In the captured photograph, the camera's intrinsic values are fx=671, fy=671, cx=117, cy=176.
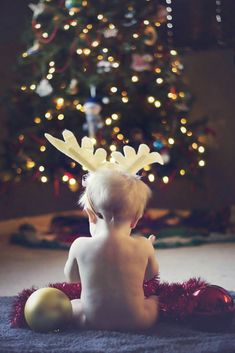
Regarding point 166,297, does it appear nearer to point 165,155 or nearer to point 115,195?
point 115,195

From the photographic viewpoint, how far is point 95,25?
3877 mm

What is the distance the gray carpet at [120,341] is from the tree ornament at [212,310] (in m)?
0.04

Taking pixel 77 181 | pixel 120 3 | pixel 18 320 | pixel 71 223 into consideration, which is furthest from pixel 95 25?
pixel 18 320

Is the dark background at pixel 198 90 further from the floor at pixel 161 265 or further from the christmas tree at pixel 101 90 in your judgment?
the floor at pixel 161 265

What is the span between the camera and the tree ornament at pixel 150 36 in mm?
3879

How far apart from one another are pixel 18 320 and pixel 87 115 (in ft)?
5.98

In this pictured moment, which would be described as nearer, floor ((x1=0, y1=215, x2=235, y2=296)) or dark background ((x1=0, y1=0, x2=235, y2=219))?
floor ((x1=0, y1=215, x2=235, y2=296))

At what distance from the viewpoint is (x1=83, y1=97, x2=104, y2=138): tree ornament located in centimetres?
372

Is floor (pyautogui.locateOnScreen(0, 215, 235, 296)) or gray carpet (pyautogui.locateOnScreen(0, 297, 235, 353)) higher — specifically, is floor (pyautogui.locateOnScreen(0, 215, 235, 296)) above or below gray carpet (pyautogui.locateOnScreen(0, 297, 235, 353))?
above

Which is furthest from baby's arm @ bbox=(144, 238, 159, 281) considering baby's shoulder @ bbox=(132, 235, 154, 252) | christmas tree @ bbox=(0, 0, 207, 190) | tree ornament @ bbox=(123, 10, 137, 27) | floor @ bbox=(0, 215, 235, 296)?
tree ornament @ bbox=(123, 10, 137, 27)

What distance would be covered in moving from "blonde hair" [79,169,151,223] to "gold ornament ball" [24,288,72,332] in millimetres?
283

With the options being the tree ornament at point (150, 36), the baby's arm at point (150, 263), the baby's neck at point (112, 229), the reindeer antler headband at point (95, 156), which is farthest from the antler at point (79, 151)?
the tree ornament at point (150, 36)

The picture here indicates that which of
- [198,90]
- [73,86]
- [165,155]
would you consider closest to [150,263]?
[165,155]

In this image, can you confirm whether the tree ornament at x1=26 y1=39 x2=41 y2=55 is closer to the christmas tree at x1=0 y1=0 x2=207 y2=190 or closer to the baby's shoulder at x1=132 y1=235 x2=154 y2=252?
the christmas tree at x1=0 y1=0 x2=207 y2=190
